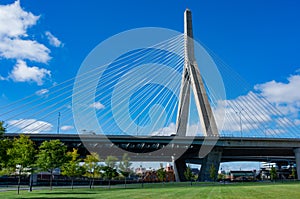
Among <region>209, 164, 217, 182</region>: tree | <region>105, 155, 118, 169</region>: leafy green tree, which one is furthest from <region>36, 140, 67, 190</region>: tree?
<region>209, 164, 217, 182</region>: tree

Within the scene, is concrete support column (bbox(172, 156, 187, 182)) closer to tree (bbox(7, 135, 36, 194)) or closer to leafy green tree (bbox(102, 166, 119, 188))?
leafy green tree (bbox(102, 166, 119, 188))

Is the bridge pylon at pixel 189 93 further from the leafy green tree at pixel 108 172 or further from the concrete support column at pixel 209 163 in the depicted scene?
the leafy green tree at pixel 108 172

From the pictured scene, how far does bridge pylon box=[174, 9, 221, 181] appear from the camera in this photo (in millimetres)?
54906

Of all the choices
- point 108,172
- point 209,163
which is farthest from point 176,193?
point 209,163

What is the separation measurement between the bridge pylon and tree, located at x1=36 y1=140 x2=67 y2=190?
25354mm

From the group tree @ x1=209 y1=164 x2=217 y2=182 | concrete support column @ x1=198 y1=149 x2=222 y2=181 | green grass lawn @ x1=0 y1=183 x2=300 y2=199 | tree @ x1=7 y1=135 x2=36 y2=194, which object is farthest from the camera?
concrete support column @ x1=198 y1=149 x2=222 y2=181

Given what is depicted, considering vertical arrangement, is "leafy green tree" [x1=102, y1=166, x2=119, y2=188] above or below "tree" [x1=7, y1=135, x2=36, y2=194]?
below

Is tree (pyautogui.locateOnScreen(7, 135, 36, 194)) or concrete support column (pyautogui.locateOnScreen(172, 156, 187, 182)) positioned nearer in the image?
tree (pyautogui.locateOnScreen(7, 135, 36, 194))

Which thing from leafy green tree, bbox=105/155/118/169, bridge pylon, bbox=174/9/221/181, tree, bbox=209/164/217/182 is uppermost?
bridge pylon, bbox=174/9/221/181

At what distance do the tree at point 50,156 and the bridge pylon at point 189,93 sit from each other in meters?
25.4

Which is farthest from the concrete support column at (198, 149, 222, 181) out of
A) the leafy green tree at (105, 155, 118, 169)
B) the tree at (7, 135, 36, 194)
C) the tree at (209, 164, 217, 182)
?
the tree at (7, 135, 36, 194)

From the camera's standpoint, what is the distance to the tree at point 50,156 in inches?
1373

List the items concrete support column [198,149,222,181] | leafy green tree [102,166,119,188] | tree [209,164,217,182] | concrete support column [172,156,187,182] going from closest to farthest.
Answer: leafy green tree [102,166,119,188] < tree [209,164,217,182] < concrete support column [198,149,222,181] < concrete support column [172,156,187,182]

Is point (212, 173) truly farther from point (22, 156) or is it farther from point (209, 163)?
point (22, 156)
